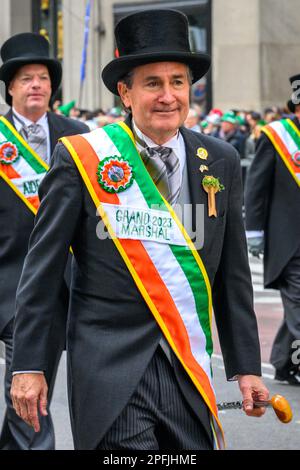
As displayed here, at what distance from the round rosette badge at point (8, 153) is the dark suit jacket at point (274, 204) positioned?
2629 millimetres

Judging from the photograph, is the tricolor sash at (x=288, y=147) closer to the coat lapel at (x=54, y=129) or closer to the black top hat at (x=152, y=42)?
the coat lapel at (x=54, y=129)

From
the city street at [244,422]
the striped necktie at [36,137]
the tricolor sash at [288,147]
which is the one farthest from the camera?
the tricolor sash at [288,147]

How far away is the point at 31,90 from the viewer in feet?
21.9

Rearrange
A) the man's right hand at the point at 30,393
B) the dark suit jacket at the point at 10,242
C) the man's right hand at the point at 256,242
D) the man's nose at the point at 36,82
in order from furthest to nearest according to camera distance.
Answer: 1. the man's right hand at the point at 256,242
2. the man's nose at the point at 36,82
3. the dark suit jacket at the point at 10,242
4. the man's right hand at the point at 30,393

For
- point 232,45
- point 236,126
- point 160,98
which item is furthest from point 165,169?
point 232,45

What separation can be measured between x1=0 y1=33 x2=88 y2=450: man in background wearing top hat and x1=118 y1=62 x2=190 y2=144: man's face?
81.7 inches

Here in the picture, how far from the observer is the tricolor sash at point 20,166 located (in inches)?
251

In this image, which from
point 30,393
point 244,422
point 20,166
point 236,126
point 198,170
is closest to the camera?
point 30,393

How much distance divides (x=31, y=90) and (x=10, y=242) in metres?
0.90

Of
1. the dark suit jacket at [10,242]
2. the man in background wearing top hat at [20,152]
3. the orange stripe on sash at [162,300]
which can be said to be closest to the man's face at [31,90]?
the man in background wearing top hat at [20,152]

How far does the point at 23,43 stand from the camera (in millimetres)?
6852

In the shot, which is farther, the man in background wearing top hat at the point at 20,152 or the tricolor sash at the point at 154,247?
the man in background wearing top hat at the point at 20,152

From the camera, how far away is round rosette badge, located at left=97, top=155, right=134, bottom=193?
4164 millimetres

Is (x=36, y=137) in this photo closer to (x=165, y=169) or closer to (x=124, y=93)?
(x=124, y=93)
